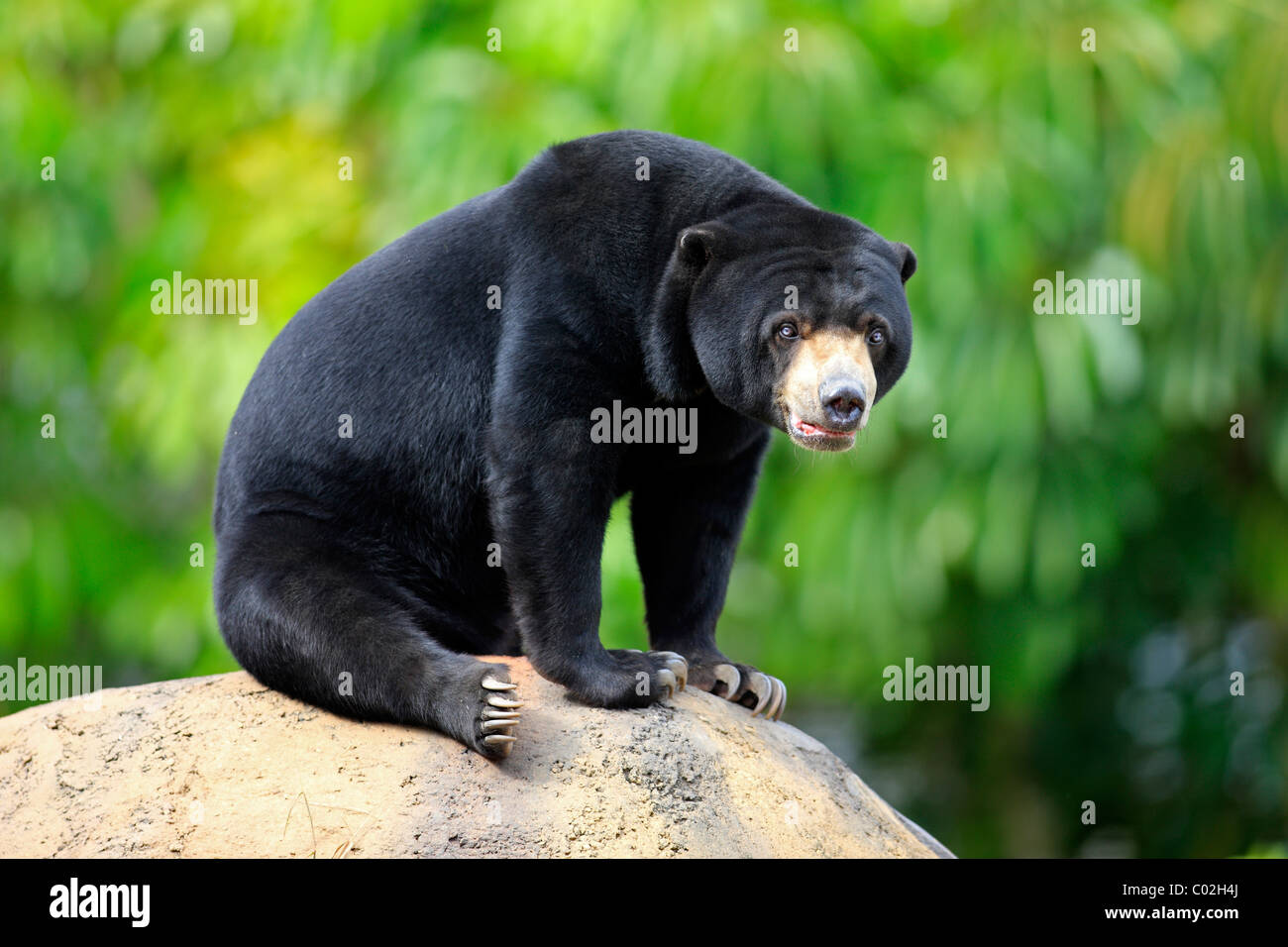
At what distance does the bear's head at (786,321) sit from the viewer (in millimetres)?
5449

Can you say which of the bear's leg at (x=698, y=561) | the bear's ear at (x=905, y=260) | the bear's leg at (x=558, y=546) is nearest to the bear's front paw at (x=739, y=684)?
→ the bear's leg at (x=698, y=561)

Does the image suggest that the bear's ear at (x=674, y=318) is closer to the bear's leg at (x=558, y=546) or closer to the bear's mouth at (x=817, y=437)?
the bear's leg at (x=558, y=546)

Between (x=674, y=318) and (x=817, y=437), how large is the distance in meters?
0.74

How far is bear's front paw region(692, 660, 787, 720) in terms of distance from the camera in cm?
623

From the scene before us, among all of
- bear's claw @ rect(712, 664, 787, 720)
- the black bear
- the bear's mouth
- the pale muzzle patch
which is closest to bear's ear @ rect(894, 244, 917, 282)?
the black bear

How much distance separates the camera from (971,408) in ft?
37.3

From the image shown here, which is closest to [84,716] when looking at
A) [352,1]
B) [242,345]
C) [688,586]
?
[688,586]

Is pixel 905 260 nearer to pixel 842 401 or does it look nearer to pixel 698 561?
pixel 842 401

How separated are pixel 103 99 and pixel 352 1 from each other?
4332 mm

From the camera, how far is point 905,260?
5973mm

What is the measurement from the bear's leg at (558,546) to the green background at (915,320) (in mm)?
5077

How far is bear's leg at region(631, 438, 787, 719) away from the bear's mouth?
0.85 meters

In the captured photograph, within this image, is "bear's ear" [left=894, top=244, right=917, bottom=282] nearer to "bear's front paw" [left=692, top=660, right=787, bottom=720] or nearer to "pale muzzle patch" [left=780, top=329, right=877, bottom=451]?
"pale muzzle patch" [left=780, top=329, right=877, bottom=451]

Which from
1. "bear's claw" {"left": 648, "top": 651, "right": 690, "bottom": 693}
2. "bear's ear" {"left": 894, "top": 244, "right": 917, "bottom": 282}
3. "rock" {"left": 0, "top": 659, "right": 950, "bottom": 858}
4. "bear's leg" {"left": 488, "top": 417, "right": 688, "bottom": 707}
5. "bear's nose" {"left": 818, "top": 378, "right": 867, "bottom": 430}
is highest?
"bear's ear" {"left": 894, "top": 244, "right": 917, "bottom": 282}
